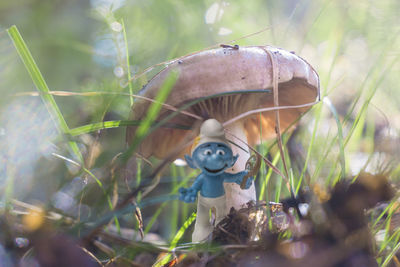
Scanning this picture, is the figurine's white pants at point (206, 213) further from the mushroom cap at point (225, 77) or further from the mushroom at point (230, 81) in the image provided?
the mushroom cap at point (225, 77)

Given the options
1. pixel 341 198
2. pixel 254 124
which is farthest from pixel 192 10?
pixel 341 198

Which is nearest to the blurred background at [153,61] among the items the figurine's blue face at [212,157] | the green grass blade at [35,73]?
the green grass blade at [35,73]

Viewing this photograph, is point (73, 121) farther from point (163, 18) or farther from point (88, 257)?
point (88, 257)

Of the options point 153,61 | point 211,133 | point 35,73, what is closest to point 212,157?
point 211,133

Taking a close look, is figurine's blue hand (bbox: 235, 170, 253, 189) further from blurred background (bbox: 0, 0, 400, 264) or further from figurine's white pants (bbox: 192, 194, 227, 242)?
blurred background (bbox: 0, 0, 400, 264)

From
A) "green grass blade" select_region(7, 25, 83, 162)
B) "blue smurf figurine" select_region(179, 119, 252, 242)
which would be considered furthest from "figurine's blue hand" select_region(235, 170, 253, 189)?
"green grass blade" select_region(7, 25, 83, 162)

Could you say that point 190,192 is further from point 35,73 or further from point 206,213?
point 35,73
